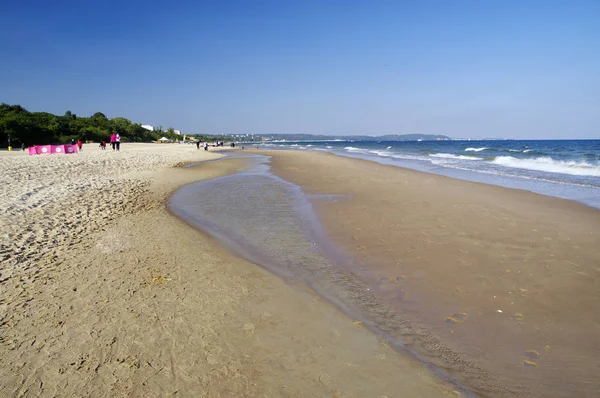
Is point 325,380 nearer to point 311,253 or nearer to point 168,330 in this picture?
point 168,330

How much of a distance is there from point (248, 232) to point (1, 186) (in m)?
9.83

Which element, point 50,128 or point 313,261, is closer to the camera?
point 313,261

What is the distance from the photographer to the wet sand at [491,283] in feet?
11.1

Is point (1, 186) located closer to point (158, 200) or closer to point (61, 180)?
point (61, 180)

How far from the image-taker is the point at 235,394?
9.51 ft

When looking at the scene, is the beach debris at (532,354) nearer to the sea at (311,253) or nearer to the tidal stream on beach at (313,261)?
the sea at (311,253)

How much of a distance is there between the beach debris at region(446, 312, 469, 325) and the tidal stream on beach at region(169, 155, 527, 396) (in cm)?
46

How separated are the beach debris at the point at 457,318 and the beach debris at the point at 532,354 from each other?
2.44 feet

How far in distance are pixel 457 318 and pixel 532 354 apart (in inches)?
33.7

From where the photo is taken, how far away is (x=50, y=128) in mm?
46188

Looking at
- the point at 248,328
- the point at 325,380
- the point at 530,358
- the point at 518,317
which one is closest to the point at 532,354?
the point at 530,358

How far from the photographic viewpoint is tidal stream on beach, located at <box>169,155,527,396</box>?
341 cm

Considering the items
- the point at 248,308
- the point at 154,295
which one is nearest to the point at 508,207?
the point at 248,308

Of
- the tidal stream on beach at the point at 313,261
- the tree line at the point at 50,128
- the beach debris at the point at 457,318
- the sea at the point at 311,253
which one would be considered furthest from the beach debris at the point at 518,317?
the tree line at the point at 50,128
